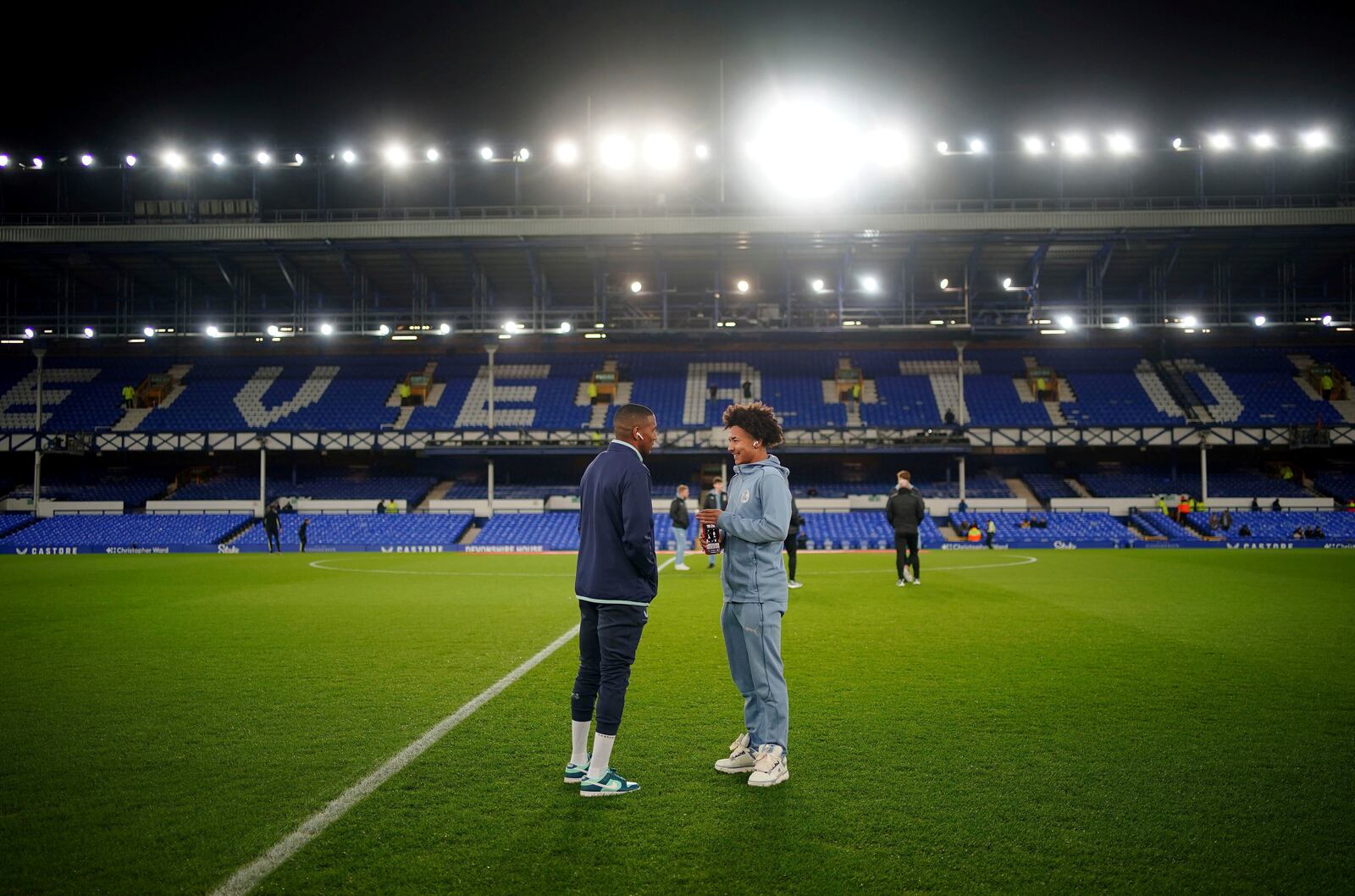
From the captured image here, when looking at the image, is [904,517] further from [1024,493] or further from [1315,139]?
[1315,139]

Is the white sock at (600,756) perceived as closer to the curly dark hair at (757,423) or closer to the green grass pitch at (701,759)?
the green grass pitch at (701,759)

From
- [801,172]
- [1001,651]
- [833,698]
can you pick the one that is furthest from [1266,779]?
[801,172]

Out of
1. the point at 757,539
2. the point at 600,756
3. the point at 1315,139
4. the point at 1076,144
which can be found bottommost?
the point at 600,756

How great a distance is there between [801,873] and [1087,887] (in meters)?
1.19

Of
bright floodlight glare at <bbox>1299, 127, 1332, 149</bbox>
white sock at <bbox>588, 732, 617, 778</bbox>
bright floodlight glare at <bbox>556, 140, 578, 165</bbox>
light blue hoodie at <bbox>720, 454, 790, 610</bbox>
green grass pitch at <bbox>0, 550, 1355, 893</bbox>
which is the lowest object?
green grass pitch at <bbox>0, 550, 1355, 893</bbox>

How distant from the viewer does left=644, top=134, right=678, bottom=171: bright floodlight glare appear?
3862 centimetres

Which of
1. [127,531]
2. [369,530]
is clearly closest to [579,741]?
[369,530]

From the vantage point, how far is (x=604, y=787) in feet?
15.4

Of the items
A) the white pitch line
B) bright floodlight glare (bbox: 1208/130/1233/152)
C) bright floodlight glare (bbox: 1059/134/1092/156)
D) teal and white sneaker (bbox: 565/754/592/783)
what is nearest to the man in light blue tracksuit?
teal and white sneaker (bbox: 565/754/592/783)

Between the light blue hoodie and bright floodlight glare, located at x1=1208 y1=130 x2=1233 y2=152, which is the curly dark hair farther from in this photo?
bright floodlight glare, located at x1=1208 y1=130 x2=1233 y2=152

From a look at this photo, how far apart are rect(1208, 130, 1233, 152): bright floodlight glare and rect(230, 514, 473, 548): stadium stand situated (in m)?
38.2

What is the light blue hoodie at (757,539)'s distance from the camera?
5000 mm

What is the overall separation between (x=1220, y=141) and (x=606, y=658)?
44176mm

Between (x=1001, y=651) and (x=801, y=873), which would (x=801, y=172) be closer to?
(x=1001, y=651)
